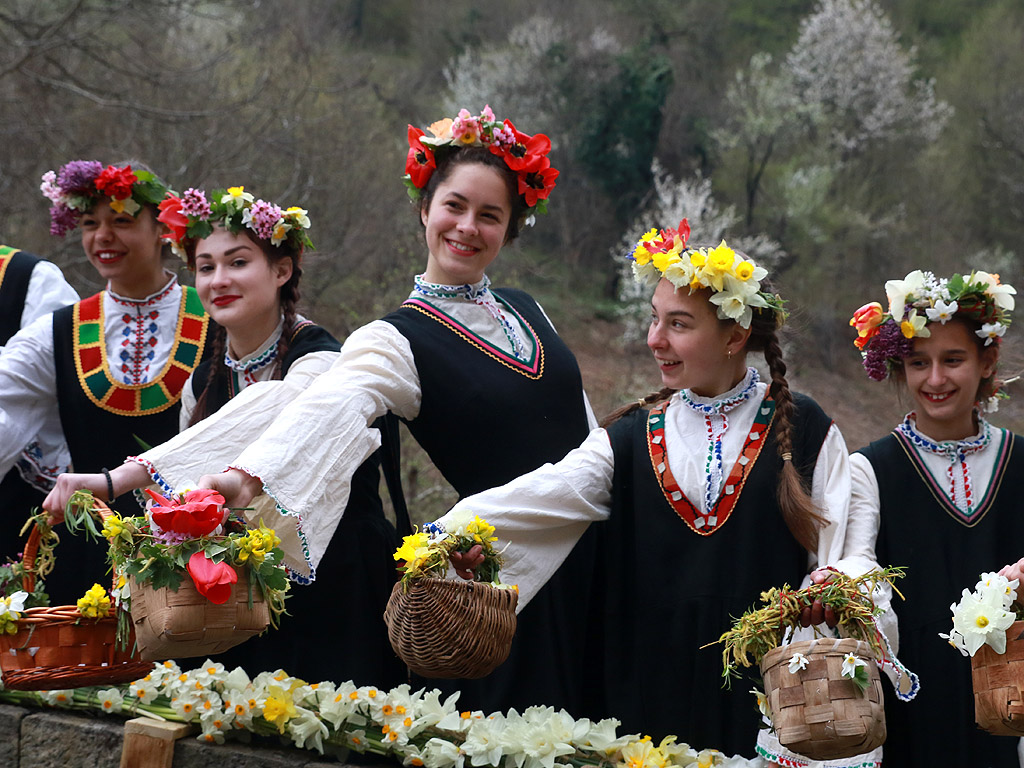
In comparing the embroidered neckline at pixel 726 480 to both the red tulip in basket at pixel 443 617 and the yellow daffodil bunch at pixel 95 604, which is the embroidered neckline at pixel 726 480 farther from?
the yellow daffodil bunch at pixel 95 604

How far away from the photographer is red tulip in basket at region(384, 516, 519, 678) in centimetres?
216

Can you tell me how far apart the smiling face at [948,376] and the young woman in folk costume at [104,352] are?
2.21 metres

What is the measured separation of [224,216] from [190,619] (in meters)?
1.44

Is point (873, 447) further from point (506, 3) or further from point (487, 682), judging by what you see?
point (506, 3)

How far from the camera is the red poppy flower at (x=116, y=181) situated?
3594mm

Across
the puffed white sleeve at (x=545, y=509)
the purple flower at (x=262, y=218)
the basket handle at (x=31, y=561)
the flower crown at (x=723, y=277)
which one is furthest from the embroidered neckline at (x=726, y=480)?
the basket handle at (x=31, y=561)

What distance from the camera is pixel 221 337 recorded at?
133 inches

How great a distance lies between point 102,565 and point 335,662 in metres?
1.02

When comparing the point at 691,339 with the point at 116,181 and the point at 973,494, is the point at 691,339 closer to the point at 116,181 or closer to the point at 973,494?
the point at 973,494

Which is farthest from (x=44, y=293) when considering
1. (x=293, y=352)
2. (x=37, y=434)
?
(x=293, y=352)

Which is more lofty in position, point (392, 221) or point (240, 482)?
point (392, 221)

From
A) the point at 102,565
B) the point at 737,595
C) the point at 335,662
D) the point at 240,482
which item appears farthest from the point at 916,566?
the point at 102,565

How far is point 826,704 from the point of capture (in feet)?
6.46

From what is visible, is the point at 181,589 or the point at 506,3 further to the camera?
the point at 506,3
